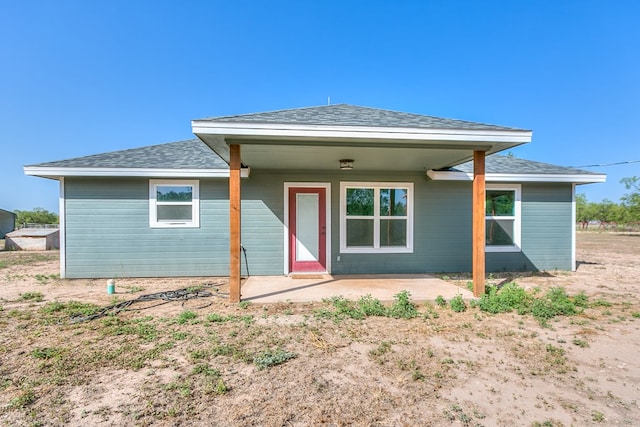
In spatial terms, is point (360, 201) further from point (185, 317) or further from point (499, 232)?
point (185, 317)

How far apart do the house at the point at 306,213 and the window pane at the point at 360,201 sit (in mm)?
25

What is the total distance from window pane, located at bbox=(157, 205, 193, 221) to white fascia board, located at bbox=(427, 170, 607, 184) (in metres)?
5.84

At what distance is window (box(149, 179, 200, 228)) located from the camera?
6977 mm

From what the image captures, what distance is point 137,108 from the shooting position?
55.5 ft

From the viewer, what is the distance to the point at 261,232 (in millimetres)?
7176

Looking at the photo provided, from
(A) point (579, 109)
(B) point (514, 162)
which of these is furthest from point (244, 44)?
(A) point (579, 109)

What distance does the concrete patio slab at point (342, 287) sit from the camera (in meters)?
5.11

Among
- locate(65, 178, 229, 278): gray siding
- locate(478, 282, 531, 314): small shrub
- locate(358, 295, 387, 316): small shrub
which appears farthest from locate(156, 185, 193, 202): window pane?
locate(478, 282, 531, 314): small shrub

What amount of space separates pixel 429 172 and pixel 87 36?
11.7 meters

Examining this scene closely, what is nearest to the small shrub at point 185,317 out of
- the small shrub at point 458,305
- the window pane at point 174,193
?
the window pane at point 174,193

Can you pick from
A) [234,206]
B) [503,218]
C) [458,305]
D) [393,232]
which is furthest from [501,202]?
[234,206]

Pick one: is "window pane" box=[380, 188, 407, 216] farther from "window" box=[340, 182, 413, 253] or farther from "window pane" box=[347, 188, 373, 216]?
"window pane" box=[347, 188, 373, 216]

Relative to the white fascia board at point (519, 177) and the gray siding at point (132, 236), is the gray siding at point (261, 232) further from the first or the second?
the white fascia board at point (519, 177)

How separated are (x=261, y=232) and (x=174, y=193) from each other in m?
2.22
